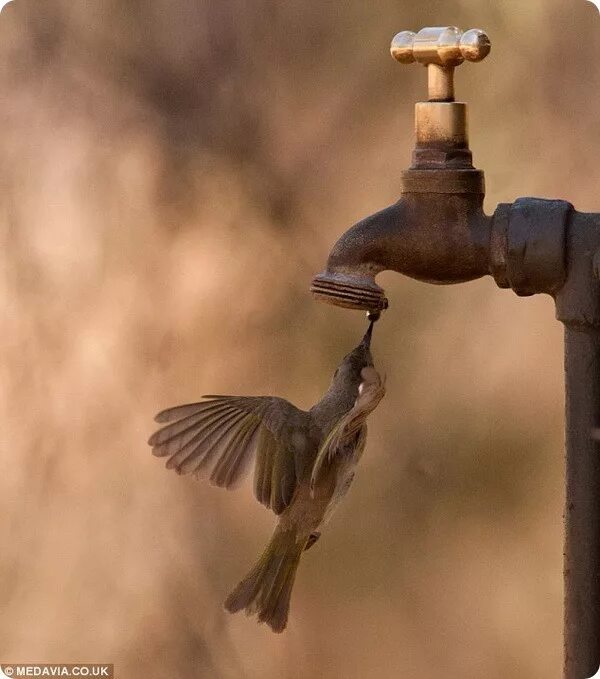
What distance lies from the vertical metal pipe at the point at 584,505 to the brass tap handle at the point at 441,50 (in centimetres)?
35

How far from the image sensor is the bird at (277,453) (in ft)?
5.02

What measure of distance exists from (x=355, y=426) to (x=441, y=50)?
49 cm

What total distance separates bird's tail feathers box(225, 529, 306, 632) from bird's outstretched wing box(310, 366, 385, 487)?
0.13 m

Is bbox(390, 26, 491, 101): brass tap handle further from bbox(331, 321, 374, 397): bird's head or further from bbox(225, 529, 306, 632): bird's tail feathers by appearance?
bbox(225, 529, 306, 632): bird's tail feathers

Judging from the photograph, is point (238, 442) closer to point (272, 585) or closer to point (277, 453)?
point (277, 453)

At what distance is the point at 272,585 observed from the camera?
1663mm

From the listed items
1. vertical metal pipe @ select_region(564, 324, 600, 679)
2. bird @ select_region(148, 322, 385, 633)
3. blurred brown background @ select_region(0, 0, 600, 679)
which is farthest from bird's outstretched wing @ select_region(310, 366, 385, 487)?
blurred brown background @ select_region(0, 0, 600, 679)

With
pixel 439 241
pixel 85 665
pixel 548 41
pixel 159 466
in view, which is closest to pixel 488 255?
pixel 439 241

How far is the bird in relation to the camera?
1.53 metres

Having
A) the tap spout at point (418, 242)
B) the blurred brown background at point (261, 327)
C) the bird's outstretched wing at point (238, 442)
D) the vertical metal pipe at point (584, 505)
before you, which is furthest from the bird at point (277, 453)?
the blurred brown background at point (261, 327)

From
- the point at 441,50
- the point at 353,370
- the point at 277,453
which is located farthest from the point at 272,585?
the point at 441,50

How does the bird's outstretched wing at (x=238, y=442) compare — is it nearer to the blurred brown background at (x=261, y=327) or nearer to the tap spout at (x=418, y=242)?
the tap spout at (x=418, y=242)

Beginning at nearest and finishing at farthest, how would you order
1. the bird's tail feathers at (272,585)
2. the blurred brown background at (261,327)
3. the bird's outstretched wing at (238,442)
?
the bird's outstretched wing at (238,442)
the bird's tail feathers at (272,585)
the blurred brown background at (261,327)

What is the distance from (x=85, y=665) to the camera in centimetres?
279
